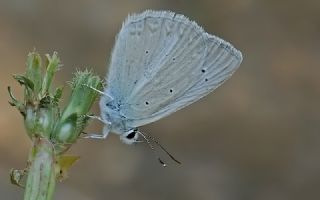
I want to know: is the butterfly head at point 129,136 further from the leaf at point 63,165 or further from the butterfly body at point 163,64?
the leaf at point 63,165

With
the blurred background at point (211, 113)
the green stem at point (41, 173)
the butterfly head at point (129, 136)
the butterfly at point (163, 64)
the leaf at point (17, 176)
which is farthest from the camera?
the blurred background at point (211, 113)

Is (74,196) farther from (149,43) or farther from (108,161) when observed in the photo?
(149,43)

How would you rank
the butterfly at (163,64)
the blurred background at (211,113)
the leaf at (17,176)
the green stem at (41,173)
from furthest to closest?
the blurred background at (211,113) → the butterfly at (163,64) → the leaf at (17,176) → the green stem at (41,173)

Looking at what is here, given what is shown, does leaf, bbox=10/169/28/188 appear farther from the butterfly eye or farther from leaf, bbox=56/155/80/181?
the butterfly eye

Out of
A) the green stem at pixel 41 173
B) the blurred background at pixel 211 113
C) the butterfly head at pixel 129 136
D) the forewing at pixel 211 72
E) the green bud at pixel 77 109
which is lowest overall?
the green stem at pixel 41 173

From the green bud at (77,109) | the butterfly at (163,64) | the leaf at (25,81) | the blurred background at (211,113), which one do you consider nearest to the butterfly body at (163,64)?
the butterfly at (163,64)

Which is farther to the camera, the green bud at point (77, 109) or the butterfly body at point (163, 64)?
the butterfly body at point (163, 64)
